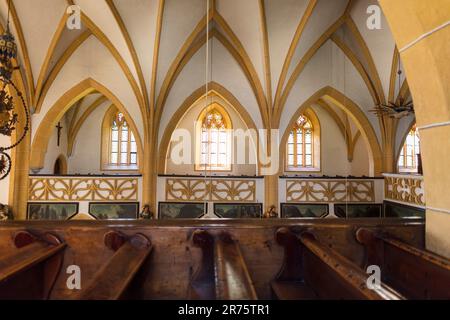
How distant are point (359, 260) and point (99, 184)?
29.5 ft

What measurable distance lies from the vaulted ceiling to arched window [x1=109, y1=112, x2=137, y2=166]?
14.1 ft

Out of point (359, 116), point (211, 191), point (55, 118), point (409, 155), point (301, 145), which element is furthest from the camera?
point (301, 145)

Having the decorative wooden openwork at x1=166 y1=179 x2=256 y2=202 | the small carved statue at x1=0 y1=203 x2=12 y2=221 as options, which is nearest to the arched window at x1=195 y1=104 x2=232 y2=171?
the decorative wooden openwork at x1=166 y1=179 x2=256 y2=202

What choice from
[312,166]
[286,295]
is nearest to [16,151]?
[286,295]

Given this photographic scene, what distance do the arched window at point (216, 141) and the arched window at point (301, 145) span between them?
3164mm

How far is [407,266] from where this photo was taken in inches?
51.1

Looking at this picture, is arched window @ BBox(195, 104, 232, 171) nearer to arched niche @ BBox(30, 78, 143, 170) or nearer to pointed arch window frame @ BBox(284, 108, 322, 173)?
pointed arch window frame @ BBox(284, 108, 322, 173)

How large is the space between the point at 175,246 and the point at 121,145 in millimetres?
13274

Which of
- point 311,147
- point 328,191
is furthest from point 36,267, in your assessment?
point 311,147

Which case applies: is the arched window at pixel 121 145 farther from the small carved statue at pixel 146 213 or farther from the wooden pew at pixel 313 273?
the wooden pew at pixel 313 273

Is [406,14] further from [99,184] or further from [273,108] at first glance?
[99,184]

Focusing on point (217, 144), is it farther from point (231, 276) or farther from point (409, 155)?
point (231, 276)

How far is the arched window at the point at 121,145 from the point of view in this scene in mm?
13492

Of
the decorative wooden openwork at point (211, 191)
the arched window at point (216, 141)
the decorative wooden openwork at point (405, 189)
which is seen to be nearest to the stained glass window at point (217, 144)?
the arched window at point (216, 141)
